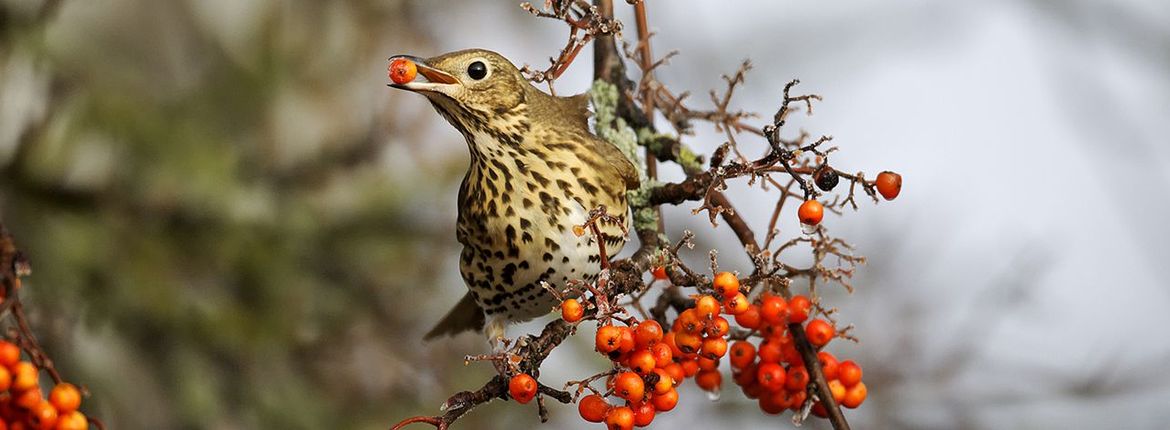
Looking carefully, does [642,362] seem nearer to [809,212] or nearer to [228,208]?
[809,212]

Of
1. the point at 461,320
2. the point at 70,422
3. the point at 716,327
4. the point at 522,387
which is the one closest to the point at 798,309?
the point at 716,327

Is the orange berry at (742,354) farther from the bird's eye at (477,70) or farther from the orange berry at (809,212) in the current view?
the bird's eye at (477,70)

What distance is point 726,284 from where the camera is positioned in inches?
56.6

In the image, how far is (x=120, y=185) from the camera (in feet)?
9.12

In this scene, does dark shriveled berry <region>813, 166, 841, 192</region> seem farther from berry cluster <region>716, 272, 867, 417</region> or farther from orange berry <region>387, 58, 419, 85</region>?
orange berry <region>387, 58, 419, 85</region>

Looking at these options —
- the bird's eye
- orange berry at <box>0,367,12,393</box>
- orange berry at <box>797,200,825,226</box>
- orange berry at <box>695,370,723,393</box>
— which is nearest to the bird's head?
the bird's eye

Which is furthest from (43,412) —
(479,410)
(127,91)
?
(479,410)

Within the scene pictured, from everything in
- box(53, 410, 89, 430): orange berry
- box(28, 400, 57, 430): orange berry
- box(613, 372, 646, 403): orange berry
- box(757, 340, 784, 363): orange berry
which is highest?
box(757, 340, 784, 363): orange berry

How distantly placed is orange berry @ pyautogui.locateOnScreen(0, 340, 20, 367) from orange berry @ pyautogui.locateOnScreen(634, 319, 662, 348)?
717 millimetres

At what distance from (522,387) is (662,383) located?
18 cm

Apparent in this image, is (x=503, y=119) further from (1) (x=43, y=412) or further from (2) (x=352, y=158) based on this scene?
(2) (x=352, y=158)

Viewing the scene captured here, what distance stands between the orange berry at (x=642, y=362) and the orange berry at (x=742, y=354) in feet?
1.17

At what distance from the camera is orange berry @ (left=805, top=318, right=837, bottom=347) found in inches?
67.4

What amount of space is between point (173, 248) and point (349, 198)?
0.52m
